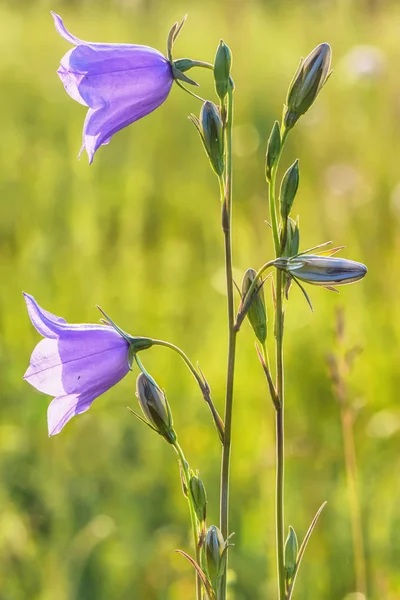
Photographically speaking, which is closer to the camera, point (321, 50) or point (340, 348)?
point (321, 50)

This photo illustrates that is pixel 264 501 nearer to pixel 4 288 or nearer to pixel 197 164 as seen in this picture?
pixel 4 288

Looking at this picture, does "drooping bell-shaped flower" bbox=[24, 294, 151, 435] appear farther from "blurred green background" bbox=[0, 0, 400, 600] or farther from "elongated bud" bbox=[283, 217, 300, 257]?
"blurred green background" bbox=[0, 0, 400, 600]

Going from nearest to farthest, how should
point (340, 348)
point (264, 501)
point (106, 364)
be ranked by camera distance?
point (106, 364)
point (340, 348)
point (264, 501)

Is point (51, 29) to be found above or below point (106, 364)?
above

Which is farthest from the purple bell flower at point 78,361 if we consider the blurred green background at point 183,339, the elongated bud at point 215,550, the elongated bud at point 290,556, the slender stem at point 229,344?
the blurred green background at point 183,339

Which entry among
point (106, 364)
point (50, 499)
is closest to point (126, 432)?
point (50, 499)

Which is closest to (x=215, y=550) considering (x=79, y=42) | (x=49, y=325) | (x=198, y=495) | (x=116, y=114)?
(x=198, y=495)

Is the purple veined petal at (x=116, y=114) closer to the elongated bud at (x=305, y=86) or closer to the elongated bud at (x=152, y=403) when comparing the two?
the elongated bud at (x=305, y=86)
